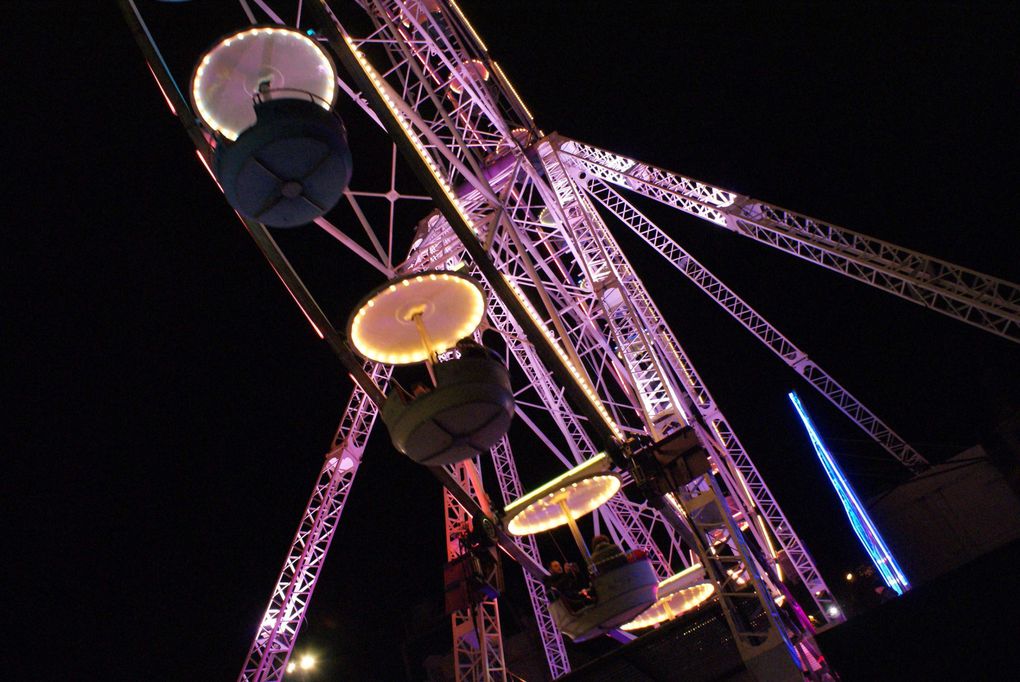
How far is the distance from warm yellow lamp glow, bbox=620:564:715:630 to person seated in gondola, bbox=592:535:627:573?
4.97 m

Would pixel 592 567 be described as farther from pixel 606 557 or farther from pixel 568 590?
pixel 568 590

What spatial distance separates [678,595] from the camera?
1464cm

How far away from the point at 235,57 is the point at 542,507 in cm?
669

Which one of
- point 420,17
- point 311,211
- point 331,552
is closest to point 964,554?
point 331,552

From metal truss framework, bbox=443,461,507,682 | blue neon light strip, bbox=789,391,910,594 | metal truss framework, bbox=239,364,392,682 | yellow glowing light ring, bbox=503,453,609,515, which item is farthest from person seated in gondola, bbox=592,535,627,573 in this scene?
blue neon light strip, bbox=789,391,910,594

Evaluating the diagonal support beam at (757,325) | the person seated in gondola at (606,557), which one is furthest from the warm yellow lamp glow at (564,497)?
the diagonal support beam at (757,325)

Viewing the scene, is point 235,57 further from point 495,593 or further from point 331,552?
point 331,552

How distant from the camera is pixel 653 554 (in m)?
18.5

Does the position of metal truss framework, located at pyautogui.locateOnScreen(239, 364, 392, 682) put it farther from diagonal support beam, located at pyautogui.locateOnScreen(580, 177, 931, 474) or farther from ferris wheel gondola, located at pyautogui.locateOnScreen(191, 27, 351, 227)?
ferris wheel gondola, located at pyautogui.locateOnScreen(191, 27, 351, 227)

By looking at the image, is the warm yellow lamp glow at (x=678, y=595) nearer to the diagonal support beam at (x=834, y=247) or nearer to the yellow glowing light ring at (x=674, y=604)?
the yellow glowing light ring at (x=674, y=604)

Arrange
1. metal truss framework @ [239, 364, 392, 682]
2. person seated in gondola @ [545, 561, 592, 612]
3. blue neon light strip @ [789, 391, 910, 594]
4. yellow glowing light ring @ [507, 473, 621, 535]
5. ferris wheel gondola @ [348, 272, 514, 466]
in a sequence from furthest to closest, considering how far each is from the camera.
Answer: blue neon light strip @ [789, 391, 910, 594] < metal truss framework @ [239, 364, 392, 682] < yellow glowing light ring @ [507, 473, 621, 535] < person seated in gondola @ [545, 561, 592, 612] < ferris wheel gondola @ [348, 272, 514, 466]

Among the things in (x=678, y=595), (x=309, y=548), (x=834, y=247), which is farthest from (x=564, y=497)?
(x=309, y=548)

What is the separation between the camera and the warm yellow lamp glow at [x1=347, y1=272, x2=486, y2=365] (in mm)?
5711

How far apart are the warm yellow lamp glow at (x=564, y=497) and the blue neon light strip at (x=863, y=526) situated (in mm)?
16616
